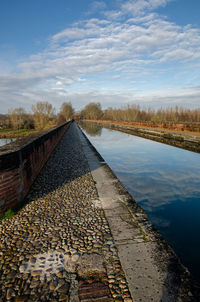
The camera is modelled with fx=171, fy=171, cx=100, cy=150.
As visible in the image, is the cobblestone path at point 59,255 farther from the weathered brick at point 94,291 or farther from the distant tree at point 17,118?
the distant tree at point 17,118

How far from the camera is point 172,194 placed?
5363mm

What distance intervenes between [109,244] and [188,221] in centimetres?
235

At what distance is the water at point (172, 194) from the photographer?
328cm

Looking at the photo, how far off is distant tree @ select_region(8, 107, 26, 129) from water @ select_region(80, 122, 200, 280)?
4117 cm

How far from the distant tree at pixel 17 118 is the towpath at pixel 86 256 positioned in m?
44.7

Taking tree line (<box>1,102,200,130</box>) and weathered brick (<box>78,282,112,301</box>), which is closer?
weathered brick (<box>78,282,112,301</box>)

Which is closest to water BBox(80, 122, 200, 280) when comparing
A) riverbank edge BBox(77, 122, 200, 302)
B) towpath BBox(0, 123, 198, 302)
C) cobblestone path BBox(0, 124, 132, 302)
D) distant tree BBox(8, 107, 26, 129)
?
riverbank edge BBox(77, 122, 200, 302)

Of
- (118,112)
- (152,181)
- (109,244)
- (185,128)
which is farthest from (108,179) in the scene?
(118,112)

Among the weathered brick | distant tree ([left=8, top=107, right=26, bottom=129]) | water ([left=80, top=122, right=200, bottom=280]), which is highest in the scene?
distant tree ([left=8, top=107, right=26, bottom=129])

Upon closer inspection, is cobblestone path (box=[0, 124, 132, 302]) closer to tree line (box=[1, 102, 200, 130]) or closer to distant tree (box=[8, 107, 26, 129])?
tree line (box=[1, 102, 200, 130])

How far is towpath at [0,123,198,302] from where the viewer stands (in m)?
1.86

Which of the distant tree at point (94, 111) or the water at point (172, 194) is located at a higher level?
the distant tree at point (94, 111)

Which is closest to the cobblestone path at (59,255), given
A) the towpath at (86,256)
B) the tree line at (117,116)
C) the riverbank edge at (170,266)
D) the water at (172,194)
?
the towpath at (86,256)

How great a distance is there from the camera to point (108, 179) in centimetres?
563
